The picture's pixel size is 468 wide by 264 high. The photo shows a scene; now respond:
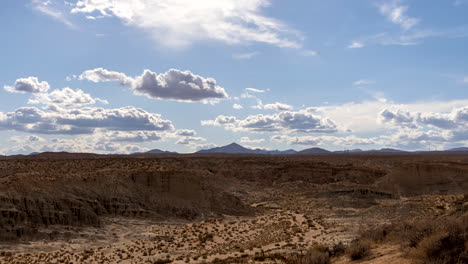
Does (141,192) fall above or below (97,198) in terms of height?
above

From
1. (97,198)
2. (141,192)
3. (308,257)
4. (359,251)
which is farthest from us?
(141,192)

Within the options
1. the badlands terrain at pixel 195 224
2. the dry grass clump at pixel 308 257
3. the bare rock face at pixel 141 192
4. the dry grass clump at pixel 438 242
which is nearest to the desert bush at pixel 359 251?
the badlands terrain at pixel 195 224

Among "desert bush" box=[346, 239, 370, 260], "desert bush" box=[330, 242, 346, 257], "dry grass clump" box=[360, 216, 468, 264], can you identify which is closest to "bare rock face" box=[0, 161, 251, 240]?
"desert bush" box=[330, 242, 346, 257]

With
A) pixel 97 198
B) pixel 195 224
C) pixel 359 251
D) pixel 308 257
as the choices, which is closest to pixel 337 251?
pixel 359 251

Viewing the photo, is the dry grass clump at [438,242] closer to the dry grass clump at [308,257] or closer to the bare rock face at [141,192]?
the dry grass clump at [308,257]

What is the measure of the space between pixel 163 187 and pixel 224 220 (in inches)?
228

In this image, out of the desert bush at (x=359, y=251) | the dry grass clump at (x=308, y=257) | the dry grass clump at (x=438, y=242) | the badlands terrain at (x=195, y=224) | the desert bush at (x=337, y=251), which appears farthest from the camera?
the desert bush at (x=337, y=251)

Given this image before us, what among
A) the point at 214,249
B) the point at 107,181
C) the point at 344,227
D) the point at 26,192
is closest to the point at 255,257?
the point at 214,249

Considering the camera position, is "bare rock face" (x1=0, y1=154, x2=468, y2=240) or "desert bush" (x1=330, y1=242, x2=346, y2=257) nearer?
"desert bush" (x1=330, y1=242, x2=346, y2=257)

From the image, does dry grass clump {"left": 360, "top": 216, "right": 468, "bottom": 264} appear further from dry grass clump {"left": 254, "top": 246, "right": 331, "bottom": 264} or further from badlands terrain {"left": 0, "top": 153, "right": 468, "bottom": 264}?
dry grass clump {"left": 254, "top": 246, "right": 331, "bottom": 264}

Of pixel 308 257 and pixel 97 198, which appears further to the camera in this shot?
pixel 97 198

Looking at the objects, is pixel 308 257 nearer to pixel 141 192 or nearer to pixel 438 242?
pixel 438 242

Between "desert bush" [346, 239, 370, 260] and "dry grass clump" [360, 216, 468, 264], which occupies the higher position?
"dry grass clump" [360, 216, 468, 264]

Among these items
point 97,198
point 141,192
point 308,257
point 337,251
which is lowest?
point 337,251
